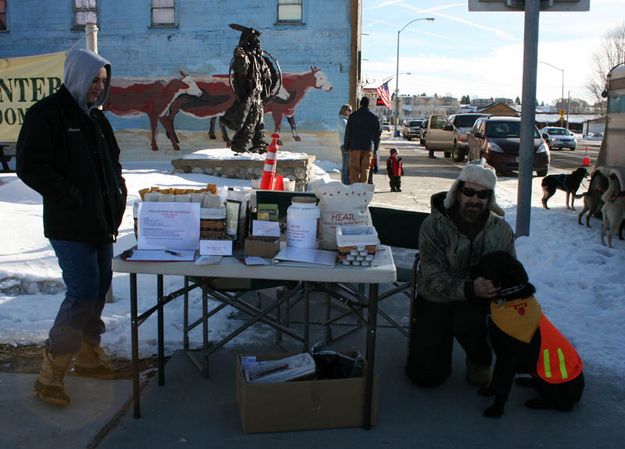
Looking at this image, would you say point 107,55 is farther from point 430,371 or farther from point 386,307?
point 430,371

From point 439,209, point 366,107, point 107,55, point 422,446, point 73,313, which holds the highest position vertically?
point 107,55

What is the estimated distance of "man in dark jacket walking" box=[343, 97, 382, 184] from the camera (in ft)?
38.7

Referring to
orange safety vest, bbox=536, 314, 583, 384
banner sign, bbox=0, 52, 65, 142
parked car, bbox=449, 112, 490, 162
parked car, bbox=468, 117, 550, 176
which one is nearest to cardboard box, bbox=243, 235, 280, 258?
orange safety vest, bbox=536, 314, 583, 384

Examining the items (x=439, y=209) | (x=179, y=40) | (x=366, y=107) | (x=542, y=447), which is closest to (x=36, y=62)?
(x=439, y=209)

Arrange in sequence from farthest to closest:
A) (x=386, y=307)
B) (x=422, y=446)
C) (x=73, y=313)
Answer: (x=386, y=307)
(x=73, y=313)
(x=422, y=446)

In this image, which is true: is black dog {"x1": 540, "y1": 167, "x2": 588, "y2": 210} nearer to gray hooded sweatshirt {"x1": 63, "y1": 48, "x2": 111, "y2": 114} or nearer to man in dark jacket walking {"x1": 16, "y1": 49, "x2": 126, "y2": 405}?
man in dark jacket walking {"x1": 16, "y1": 49, "x2": 126, "y2": 405}

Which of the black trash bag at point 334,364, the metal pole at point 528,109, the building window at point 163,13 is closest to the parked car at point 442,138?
the building window at point 163,13

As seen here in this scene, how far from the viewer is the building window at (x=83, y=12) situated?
69.5 ft

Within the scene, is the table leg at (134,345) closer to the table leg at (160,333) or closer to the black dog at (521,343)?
the table leg at (160,333)

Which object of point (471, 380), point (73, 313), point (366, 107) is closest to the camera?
point (73, 313)

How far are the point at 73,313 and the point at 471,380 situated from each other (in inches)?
93.8

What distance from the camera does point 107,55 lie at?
21.3 m

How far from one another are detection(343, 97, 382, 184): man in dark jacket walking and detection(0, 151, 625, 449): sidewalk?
25.8ft

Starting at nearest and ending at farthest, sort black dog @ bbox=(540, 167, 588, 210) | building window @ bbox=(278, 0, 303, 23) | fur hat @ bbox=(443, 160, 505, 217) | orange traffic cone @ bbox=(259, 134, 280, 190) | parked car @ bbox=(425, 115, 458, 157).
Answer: fur hat @ bbox=(443, 160, 505, 217), orange traffic cone @ bbox=(259, 134, 280, 190), black dog @ bbox=(540, 167, 588, 210), building window @ bbox=(278, 0, 303, 23), parked car @ bbox=(425, 115, 458, 157)
